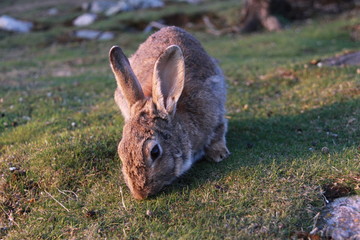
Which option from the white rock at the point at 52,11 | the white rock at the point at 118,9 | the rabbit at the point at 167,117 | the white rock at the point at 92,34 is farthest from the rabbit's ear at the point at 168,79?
the white rock at the point at 52,11

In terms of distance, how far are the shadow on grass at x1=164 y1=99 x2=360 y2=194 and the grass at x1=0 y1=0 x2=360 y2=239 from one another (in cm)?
2

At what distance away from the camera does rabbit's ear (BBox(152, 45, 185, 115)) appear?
15.0ft

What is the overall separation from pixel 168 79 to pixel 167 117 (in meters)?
0.52

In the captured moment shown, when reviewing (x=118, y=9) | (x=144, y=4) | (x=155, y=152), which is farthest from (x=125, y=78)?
(x=144, y=4)

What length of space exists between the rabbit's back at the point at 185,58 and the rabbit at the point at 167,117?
2cm

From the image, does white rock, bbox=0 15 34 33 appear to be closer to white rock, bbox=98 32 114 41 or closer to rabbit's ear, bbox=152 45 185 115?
white rock, bbox=98 32 114 41

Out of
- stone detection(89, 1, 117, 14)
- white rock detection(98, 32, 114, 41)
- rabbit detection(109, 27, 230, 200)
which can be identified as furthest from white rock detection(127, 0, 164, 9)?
rabbit detection(109, 27, 230, 200)

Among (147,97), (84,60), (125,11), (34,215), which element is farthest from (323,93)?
(125,11)

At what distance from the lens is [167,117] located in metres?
4.59

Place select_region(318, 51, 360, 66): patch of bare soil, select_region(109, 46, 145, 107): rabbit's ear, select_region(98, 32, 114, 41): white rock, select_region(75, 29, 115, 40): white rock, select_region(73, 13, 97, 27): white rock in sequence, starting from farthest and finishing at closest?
1. select_region(73, 13, 97, 27): white rock
2. select_region(75, 29, 115, 40): white rock
3. select_region(98, 32, 114, 41): white rock
4. select_region(318, 51, 360, 66): patch of bare soil
5. select_region(109, 46, 145, 107): rabbit's ear

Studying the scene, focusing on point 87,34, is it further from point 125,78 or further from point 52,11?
point 125,78

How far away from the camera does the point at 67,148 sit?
217 inches

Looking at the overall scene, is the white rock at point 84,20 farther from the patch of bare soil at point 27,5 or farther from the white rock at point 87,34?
the patch of bare soil at point 27,5

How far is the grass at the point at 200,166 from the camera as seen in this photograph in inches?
157
